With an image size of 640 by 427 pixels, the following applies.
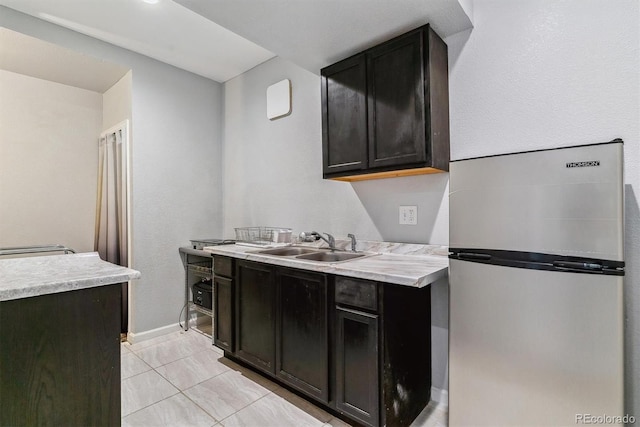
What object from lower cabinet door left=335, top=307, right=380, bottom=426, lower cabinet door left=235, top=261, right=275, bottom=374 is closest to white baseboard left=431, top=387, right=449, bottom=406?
lower cabinet door left=335, top=307, right=380, bottom=426

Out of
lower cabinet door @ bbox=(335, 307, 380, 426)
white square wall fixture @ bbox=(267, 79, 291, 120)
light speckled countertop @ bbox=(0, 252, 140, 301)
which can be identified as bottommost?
lower cabinet door @ bbox=(335, 307, 380, 426)

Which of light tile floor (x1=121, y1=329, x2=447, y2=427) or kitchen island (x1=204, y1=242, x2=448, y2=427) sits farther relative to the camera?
light tile floor (x1=121, y1=329, x2=447, y2=427)

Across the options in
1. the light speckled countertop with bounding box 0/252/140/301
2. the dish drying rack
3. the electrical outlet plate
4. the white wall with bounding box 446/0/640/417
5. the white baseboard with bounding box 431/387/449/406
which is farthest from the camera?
the dish drying rack

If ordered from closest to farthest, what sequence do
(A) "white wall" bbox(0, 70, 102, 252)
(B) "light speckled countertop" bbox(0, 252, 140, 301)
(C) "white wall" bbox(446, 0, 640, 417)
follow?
(B) "light speckled countertop" bbox(0, 252, 140, 301), (C) "white wall" bbox(446, 0, 640, 417), (A) "white wall" bbox(0, 70, 102, 252)

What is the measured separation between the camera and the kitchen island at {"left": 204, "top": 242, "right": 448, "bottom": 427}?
157 cm

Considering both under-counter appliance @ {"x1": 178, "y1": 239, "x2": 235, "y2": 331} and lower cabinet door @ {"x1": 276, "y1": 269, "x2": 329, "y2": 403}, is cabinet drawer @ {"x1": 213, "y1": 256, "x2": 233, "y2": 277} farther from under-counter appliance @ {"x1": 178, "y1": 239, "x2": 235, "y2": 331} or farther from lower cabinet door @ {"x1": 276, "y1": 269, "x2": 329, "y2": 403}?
lower cabinet door @ {"x1": 276, "y1": 269, "x2": 329, "y2": 403}

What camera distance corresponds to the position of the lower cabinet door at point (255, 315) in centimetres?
211

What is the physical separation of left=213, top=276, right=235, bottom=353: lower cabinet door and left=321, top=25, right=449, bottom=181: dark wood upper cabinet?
1254 mm

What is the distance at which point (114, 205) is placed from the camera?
3.21 meters

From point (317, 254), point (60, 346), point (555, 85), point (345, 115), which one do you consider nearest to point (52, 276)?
point (60, 346)

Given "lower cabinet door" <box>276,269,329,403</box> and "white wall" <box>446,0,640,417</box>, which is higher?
"white wall" <box>446,0,640,417</box>

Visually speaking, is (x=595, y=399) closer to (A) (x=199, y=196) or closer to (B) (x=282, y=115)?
(B) (x=282, y=115)

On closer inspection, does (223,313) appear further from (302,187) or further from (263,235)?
(302,187)

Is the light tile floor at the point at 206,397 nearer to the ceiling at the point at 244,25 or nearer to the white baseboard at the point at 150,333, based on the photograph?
the white baseboard at the point at 150,333
